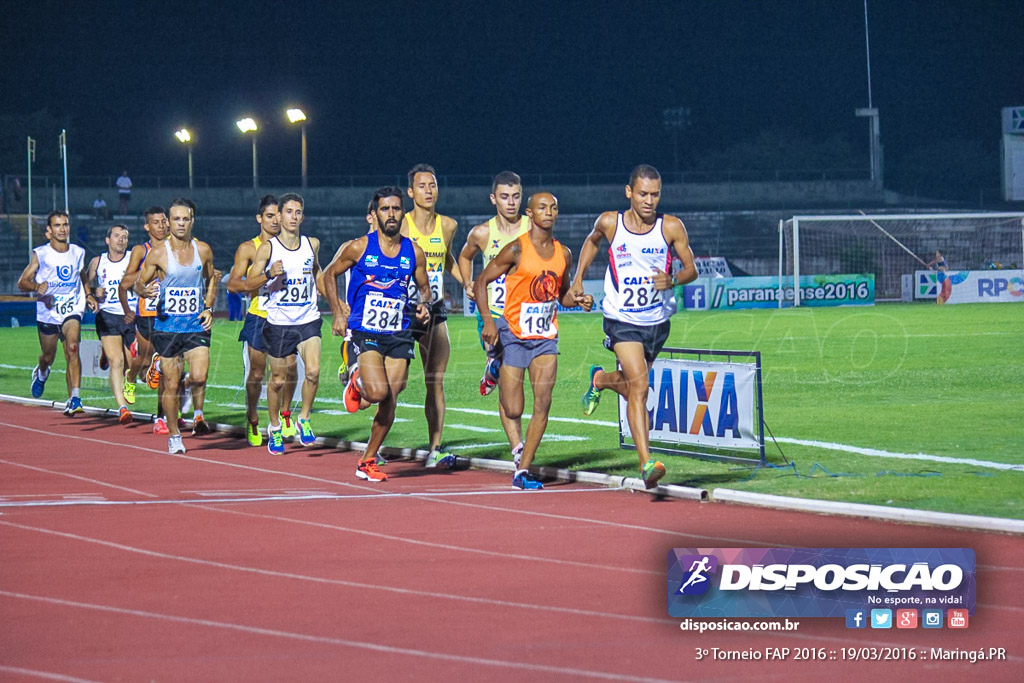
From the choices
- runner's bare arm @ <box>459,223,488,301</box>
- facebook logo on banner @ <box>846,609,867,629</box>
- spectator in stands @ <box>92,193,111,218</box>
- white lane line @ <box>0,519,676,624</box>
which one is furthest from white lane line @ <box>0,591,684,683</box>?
spectator in stands @ <box>92,193,111,218</box>

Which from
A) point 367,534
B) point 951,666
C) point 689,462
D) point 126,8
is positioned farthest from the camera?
point 126,8

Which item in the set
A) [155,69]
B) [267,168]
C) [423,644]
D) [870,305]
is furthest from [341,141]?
[423,644]

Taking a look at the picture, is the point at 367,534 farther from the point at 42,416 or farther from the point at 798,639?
the point at 42,416

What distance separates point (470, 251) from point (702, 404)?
2.37 m

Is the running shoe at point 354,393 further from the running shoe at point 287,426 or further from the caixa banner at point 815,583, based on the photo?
the caixa banner at point 815,583

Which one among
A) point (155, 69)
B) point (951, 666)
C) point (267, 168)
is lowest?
point (951, 666)

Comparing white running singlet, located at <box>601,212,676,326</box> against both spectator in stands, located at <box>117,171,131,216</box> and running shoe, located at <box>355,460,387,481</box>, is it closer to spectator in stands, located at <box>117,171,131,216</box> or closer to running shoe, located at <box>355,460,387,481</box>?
running shoe, located at <box>355,460,387,481</box>

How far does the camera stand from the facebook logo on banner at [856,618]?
559cm

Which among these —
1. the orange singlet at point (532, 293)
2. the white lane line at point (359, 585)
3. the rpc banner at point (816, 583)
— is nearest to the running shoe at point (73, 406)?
the orange singlet at point (532, 293)

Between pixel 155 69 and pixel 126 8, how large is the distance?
11.4 ft

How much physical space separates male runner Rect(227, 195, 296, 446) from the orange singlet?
10.2 ft

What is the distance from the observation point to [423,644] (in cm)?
553

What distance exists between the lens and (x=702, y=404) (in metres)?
11.0

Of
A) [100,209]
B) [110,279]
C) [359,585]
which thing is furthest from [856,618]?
[100,209]
